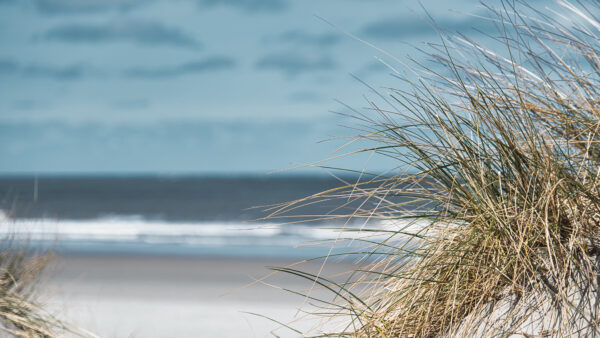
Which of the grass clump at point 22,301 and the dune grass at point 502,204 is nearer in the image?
the dune grass at point 502,204

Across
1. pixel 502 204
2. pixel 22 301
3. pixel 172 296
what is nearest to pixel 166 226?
pixel 172 296

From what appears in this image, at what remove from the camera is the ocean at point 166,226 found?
13.8 ft

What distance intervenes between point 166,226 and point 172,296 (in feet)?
48.1

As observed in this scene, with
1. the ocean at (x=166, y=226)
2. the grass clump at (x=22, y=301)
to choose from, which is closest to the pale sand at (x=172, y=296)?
→ the grass clump at (x=22, y=301)

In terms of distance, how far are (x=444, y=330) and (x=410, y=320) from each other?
104 millimetres

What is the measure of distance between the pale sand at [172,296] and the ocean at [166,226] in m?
0.49

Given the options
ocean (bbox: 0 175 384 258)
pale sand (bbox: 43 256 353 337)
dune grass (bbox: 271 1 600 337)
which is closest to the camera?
dune grass (bbox: 271 1 600 337)

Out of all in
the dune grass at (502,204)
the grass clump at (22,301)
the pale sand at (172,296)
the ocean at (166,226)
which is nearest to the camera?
A: the dune grass at (502,204)

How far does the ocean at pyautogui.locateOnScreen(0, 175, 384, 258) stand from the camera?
4.20 m

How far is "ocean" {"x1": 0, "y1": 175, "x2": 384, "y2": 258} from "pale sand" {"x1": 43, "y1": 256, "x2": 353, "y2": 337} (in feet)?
1.61

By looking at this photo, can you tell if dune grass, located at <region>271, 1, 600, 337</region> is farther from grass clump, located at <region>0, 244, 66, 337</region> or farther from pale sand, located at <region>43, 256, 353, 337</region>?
pale sand, located at <region>43, 256, 353, 337</region>

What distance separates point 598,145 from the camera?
5.79 feet

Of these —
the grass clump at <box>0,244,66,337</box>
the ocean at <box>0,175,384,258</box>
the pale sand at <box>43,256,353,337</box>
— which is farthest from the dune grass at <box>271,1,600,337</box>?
the pale sand at <box>43,256,353,337</box>

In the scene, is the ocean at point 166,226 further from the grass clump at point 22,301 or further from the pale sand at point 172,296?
the pale sand at point 172,296
